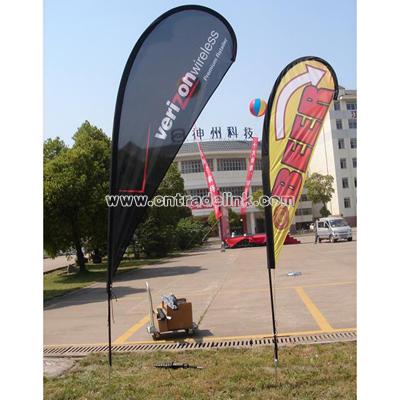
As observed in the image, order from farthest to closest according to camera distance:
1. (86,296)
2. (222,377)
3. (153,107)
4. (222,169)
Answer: (222,169) < (86,296) < (153,107) < (222,377)

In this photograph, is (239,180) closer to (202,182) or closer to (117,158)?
(202,182)

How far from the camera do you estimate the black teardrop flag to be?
5453 mm

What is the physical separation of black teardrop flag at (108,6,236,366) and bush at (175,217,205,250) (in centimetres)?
3512

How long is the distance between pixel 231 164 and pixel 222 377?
193 ft

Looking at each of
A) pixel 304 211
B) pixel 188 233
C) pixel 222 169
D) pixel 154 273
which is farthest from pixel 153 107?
pixel 304 211

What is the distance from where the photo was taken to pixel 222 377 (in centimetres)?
519

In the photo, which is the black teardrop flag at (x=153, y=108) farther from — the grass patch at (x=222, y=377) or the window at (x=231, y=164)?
the window at (x=231, y=164)

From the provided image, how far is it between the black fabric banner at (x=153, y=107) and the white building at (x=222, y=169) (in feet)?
177

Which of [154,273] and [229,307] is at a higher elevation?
[229,307]

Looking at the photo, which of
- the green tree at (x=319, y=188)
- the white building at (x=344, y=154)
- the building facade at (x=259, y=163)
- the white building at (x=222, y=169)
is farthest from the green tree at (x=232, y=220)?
the white building at (x=344, y=154)

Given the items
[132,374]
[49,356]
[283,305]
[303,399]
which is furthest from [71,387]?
[283,305]

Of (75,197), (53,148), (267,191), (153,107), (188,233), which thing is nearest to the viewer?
(153,107)

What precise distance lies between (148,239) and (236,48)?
2791 cm

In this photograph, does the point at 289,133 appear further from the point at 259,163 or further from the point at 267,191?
the point at 259,163
